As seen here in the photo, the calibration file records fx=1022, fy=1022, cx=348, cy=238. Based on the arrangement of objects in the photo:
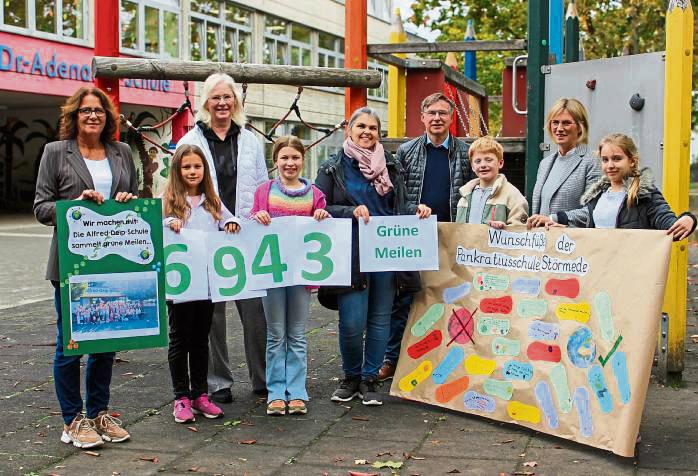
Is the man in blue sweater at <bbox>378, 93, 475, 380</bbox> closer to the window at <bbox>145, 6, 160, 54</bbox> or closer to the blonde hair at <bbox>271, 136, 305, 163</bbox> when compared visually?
the blonde hair at <bbox>271, 136, 305, 163</bbox>

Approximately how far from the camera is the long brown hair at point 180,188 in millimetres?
5906

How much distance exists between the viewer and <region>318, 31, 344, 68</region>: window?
148 feet

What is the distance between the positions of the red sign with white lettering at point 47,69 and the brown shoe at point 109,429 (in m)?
21.7

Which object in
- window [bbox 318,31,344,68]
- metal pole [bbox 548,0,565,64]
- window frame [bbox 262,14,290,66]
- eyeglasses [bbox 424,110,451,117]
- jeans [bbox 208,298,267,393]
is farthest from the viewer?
window [bbox 318,31,344,68]

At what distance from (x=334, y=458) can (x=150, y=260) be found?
1462 millimetres

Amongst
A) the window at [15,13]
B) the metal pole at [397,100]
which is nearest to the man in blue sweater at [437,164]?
the metal pole at [397,100]

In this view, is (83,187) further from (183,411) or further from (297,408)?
(297,408)

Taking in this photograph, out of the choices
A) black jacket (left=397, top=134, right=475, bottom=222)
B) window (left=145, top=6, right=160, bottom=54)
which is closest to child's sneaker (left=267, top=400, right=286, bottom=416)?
black jacket (left=397, top=134, right=475, bottom=222)

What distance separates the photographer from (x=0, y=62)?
27188 mm

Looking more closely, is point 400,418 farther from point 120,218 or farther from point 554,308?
point 120,218

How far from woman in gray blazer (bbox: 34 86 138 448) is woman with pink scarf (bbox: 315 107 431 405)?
1391 mm

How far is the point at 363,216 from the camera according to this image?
247 inches

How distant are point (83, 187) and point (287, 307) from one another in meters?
1.53

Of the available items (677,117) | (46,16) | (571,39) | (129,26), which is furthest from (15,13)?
(677,117)
